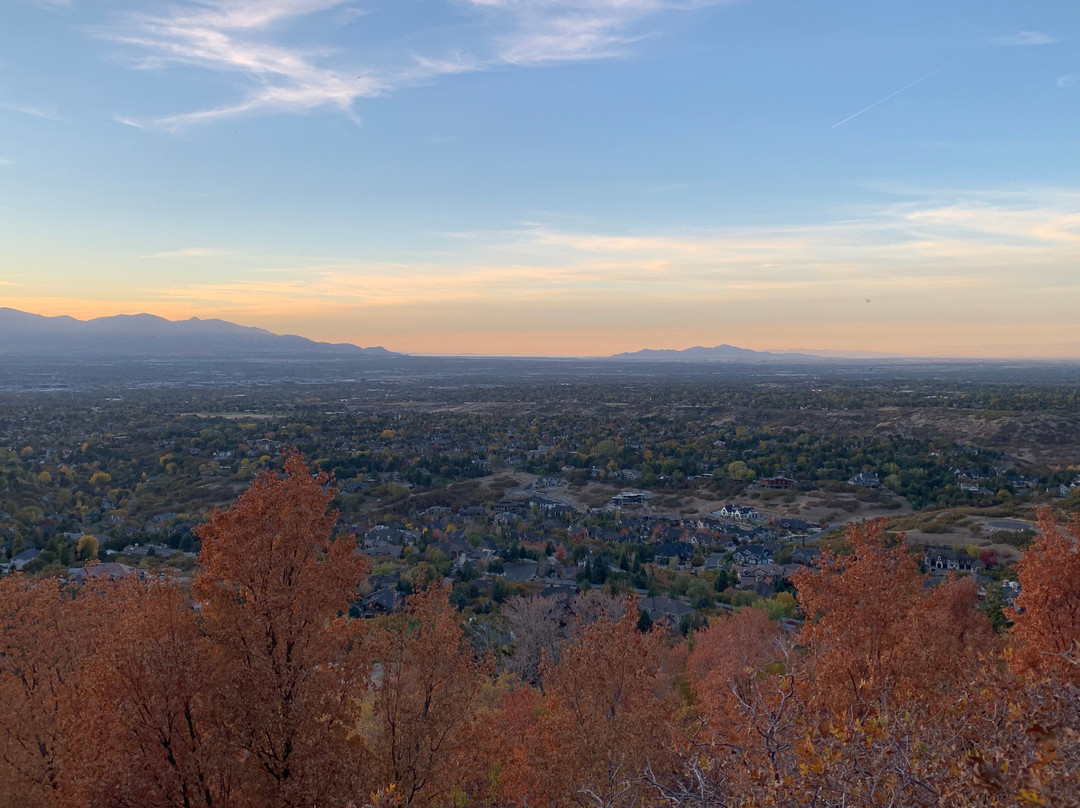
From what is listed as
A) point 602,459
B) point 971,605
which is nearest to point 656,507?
point 602,459

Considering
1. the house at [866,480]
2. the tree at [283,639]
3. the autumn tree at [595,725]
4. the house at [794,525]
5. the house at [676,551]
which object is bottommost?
the house at [676,551]

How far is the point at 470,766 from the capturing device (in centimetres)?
1057

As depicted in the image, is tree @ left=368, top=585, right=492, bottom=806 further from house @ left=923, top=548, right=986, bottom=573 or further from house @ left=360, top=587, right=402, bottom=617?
house @ left=923, top=548, right=986, bottom=573

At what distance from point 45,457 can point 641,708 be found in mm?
71201

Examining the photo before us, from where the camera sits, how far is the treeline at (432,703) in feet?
19.8

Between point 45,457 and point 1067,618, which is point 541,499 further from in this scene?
point 45,457

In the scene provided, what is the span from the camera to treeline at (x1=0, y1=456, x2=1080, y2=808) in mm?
6035

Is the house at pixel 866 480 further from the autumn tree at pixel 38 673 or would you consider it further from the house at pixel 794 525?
the autumn tree at pixel 38 673

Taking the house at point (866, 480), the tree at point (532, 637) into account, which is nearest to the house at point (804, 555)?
the tree at point (532, 637)

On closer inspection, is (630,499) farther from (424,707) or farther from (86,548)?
(424,707)

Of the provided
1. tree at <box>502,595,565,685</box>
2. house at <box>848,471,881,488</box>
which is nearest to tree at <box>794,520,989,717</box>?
tree at <box>502,595,565,685</box>

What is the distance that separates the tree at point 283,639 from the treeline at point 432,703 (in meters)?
0.03

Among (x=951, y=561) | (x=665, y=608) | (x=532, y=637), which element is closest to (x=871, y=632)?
(x=532, y=637)

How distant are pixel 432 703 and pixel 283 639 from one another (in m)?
3.00
